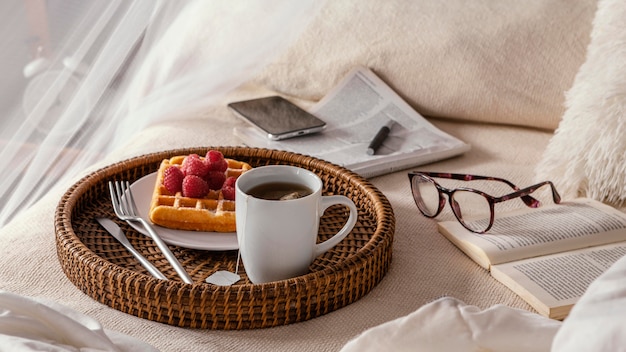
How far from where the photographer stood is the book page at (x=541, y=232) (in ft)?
3.34

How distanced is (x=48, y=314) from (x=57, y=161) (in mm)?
560

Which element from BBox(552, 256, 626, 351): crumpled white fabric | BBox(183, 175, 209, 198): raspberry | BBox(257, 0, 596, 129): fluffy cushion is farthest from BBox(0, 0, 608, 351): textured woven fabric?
BBox(552, 256, 626, 351): crumpled white fabric

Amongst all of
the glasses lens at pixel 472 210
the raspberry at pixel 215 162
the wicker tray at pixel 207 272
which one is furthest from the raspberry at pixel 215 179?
the glasses lens at pixel 472 210

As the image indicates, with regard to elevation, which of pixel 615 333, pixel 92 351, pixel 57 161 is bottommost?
pixel 57 161

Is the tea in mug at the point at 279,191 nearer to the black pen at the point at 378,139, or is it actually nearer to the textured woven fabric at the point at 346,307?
the textured woven fabric at the point at 346,307

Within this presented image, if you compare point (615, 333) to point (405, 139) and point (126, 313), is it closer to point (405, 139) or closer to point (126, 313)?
point (126, 313)

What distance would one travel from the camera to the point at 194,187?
1.06 m

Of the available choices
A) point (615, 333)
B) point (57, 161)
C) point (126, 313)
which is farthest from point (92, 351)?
point (57, 161)

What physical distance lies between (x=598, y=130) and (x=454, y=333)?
2.19 ft

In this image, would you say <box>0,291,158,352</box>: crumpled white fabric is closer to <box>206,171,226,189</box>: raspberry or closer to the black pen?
<box>206,171,226,189</box>: raspberry

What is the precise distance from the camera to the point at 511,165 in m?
1.39

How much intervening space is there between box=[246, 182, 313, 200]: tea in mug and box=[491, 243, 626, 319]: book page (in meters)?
0.27

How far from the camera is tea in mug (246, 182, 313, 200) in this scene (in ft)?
2.97

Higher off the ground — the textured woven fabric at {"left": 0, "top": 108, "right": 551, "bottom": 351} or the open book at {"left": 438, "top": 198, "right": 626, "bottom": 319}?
the open book at {"left": 438, "top": 198, "right": 626, "bottom": 319}
